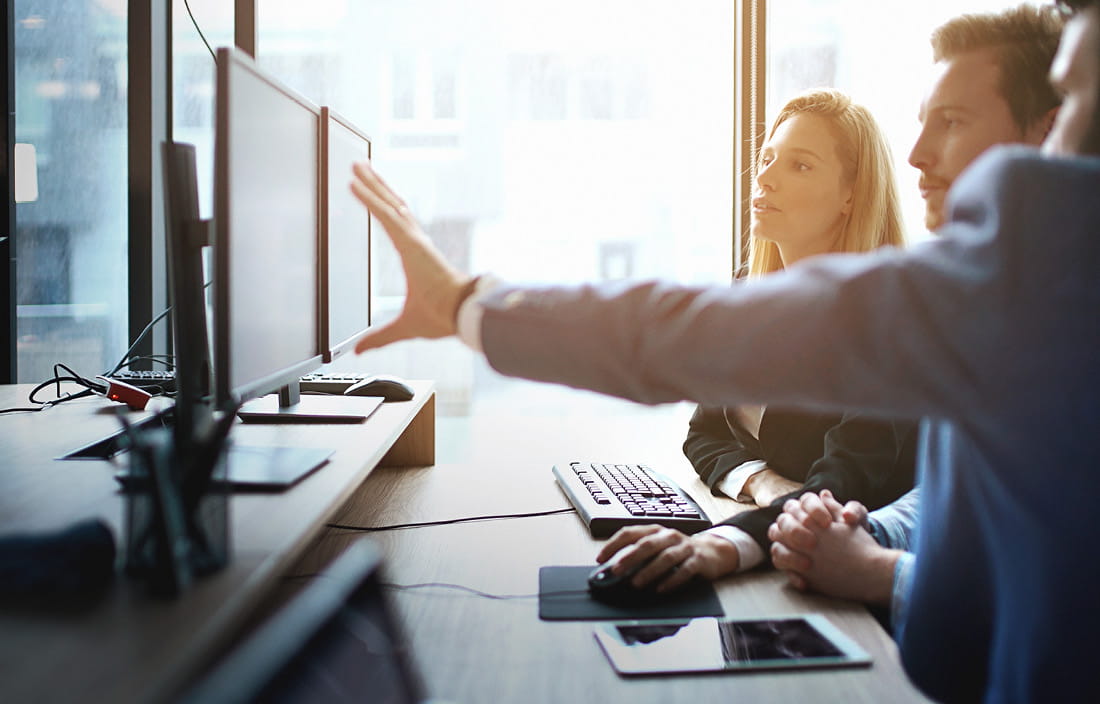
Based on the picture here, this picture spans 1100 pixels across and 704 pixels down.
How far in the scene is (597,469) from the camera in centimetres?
157

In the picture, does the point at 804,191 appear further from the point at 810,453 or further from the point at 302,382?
the point at 302,382

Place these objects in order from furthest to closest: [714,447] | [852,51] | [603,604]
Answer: [852,51] → [714,447] → [603,604]

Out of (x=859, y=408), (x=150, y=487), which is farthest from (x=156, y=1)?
(x=859, y=408)

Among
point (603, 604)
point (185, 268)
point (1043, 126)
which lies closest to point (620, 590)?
point (603, 604)

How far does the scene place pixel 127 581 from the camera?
699 mm

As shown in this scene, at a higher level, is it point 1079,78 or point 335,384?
point 1079,78

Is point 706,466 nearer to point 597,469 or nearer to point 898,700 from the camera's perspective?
point 597,469

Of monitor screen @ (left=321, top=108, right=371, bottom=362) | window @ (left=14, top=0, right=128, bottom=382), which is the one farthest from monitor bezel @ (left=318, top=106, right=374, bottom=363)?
window @ (left=14, top=0, right=128, bottom=382)

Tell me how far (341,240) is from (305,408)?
0.32 meters

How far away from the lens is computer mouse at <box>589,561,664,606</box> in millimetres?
998

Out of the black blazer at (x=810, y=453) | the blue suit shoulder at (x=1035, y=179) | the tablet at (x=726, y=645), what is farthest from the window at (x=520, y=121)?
the blue suit shoulder at (x=1035, y=179)

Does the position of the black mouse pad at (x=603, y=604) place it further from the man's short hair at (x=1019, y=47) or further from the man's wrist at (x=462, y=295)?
the man's short hair at (x=1019, y=47)

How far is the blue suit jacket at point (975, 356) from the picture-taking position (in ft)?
1.95

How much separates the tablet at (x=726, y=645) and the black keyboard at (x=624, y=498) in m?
0.32
